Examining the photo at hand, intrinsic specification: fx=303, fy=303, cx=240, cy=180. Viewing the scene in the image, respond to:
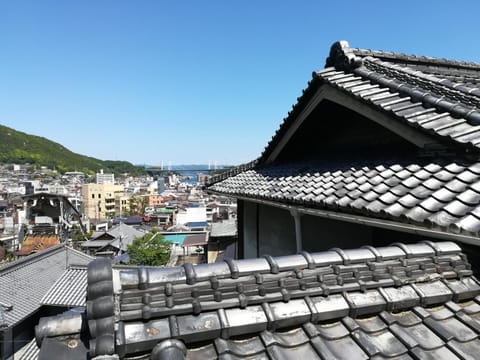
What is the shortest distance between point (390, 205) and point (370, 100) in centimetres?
171

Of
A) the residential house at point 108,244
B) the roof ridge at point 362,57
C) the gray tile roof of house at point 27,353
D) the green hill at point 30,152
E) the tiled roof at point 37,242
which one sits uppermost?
the green hill at point 30,152

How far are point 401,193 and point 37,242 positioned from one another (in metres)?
36.1

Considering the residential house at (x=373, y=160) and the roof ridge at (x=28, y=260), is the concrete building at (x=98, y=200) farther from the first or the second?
the residential house at (x=373, y=160)

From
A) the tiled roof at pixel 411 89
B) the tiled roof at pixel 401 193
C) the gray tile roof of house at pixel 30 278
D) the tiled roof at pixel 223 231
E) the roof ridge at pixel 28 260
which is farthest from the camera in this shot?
the tiled roof at pixel 223 231

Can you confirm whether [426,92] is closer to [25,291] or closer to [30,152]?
[25,291]

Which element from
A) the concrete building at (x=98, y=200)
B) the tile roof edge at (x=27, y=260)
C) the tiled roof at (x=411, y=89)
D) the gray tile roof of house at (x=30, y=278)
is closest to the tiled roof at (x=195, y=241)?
the gray tile roof of house at (x=30, y=278)

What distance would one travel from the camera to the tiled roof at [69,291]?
12.6 m

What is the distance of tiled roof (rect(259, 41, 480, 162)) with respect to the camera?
311 centimetres

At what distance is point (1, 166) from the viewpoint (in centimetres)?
12825

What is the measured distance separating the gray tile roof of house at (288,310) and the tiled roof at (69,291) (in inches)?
501

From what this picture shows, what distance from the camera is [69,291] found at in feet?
43.5

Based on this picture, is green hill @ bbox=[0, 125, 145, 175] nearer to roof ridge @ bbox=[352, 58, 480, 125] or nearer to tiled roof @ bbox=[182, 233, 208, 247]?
tiled roof @ bbox=[182, 233, 208, 247]

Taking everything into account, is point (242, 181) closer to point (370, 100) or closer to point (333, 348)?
point (370, 100)

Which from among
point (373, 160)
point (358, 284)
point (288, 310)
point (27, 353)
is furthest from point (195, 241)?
point (288, 310)
